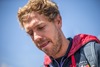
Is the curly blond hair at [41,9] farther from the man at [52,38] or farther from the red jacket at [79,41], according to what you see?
the red jacket at [79,41]

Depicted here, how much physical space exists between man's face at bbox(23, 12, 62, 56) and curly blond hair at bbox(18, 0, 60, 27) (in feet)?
0.20

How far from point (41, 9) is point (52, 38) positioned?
38 cm

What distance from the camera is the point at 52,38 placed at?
1986 mm

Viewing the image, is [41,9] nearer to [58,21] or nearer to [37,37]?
[58,21]

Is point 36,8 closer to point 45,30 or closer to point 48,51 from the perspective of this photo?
point 45,30

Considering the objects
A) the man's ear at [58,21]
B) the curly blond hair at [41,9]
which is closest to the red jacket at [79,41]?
the man's ear at [58,21]

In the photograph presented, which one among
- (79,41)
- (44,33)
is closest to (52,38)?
(44,33)

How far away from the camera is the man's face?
76.8 inches

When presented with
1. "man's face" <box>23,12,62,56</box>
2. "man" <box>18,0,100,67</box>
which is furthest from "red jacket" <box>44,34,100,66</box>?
"man's face" <box>23,12,62,56</box>

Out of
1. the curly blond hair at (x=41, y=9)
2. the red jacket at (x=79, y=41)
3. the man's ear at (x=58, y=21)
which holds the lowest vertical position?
the red jacket at (x=79, y=41)

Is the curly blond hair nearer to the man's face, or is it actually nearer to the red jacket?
the man's face

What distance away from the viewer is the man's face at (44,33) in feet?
6.40

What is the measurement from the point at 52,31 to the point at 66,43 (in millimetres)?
215

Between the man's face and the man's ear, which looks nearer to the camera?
the man's face
